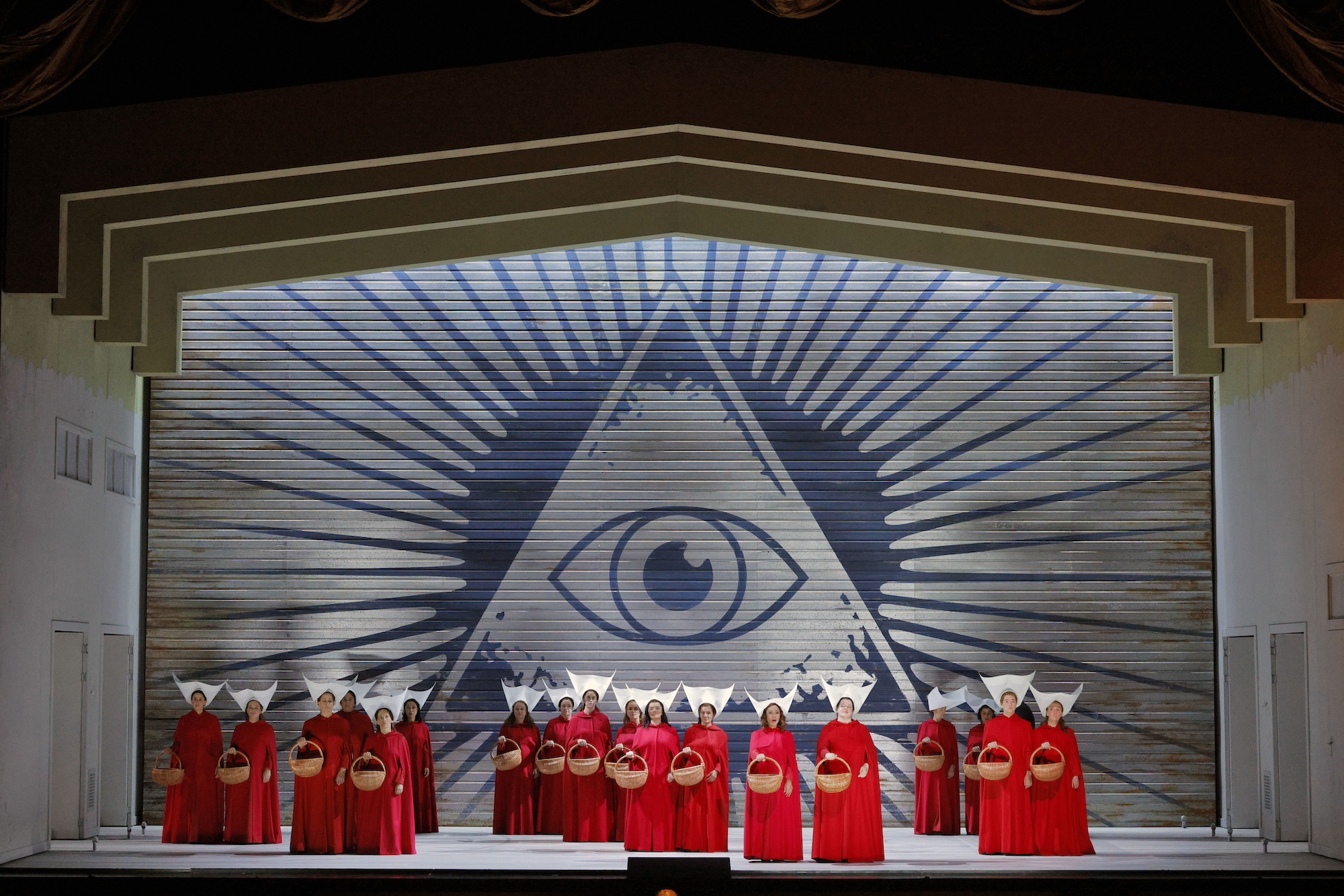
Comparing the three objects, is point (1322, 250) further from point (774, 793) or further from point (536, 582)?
point (536, 582)

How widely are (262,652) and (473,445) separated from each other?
3033 millimetres

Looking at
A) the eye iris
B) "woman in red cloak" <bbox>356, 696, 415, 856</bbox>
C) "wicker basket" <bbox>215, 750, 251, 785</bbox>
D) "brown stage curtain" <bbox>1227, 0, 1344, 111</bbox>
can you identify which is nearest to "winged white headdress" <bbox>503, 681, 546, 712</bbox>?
the eye iris

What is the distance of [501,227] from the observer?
43.3ft

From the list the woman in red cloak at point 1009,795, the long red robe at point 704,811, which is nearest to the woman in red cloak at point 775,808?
the long red robe at point 704,811

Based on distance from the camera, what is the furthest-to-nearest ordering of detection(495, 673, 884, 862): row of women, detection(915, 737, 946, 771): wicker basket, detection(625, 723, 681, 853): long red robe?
detection(915, 737, 946, 771): wicker basket → detection(625, 723, 681, 853): long red robe → detection(495, 673, 884, 862): row of women

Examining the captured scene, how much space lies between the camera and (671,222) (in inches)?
513

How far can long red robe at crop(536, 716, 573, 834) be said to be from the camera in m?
12.6

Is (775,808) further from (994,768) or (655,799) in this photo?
(994,768)

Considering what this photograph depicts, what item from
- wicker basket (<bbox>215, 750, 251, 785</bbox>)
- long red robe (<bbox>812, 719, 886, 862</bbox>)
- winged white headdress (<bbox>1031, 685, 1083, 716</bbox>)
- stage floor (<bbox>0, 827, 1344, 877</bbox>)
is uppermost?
winged white headdress (<bbox>1031, 685, 1083, 716</bbox>)

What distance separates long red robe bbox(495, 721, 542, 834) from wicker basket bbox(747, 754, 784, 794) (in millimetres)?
2591

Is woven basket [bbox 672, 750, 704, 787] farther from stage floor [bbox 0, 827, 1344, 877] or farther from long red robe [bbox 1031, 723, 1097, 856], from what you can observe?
long red robe [bbox 1031, 723, 1097, 856]

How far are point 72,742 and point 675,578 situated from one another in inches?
234

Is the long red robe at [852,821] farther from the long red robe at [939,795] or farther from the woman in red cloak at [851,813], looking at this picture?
the long red robe at [939,795]

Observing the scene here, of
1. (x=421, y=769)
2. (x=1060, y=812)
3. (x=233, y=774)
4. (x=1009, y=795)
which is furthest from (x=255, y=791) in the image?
(x=1060, y=812)
